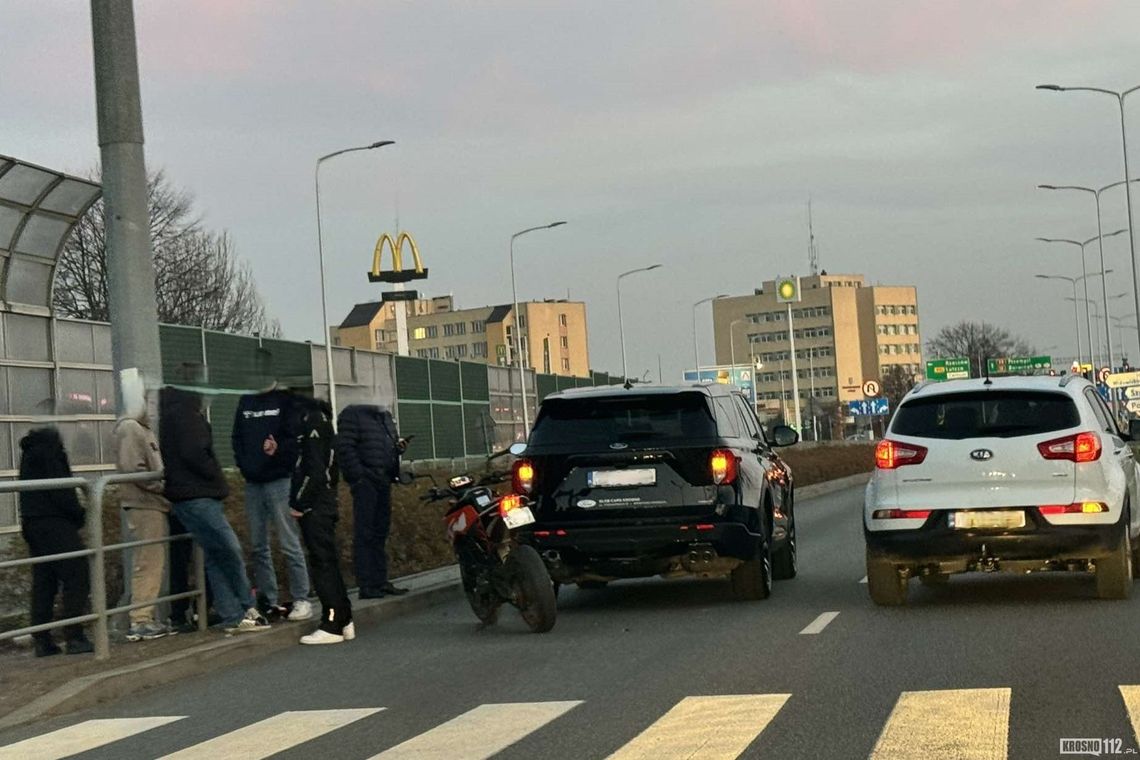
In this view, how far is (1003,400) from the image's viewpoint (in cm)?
1352

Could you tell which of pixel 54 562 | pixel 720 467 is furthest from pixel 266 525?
pixel 720 467

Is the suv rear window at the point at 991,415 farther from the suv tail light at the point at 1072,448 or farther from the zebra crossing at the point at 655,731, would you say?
the zebra crossing at the point at 655,731

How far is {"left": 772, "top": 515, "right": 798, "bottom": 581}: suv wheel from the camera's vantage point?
1658 cm

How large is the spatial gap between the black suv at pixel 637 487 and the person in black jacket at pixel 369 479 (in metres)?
1.46

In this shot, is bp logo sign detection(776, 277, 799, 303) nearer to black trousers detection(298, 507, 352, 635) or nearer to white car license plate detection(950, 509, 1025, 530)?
white car license plate detection(950, 509, 1025, 530)

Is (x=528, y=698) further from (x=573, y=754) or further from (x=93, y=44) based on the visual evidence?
(x=93, y=44)

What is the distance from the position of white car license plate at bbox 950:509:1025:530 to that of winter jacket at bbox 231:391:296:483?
4.88m

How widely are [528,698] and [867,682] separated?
1.82 metres

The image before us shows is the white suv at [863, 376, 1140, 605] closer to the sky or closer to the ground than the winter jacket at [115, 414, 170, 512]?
closer to the ground

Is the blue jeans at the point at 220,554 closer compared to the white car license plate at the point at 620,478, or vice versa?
the blue jeans at the point at 220,554

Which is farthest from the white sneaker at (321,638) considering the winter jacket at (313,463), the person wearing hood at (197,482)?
the winter jacket at (313,463)

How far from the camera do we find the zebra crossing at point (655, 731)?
304 inches

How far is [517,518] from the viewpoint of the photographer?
511 inches

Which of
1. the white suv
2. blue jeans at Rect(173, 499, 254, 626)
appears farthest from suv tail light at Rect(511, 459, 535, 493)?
the white suv
